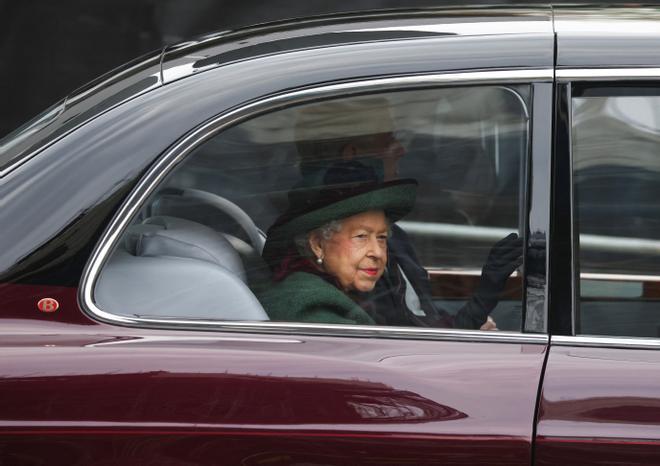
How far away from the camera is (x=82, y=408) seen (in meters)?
2.24

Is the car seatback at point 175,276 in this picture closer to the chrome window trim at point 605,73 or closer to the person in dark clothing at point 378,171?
the person in dark clothing at point 378,171

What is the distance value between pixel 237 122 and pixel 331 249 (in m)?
0.34

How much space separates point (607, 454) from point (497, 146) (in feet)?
2.07

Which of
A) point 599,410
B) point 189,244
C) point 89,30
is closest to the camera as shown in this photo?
point 599,410

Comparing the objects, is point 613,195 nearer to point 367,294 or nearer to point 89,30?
point 367,294

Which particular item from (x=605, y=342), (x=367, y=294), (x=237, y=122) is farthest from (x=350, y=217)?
(x=605, y=342)

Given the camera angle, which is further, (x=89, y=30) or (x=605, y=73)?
(x=89, y=30)

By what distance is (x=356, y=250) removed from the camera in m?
2.49

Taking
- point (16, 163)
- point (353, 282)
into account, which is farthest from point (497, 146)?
point (16, 163)

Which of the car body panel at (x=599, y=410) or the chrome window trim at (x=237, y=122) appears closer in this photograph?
the car body panel at (x=599, y=410)

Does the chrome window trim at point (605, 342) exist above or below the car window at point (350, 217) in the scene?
below

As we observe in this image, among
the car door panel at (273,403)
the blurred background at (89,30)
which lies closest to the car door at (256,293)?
the car door panel at (273,403)

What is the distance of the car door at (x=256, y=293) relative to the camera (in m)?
2.23

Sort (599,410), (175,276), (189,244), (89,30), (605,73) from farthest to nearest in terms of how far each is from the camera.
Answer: (89,30) → (189,244) → (175,276) → (605,73) → (599,410)
